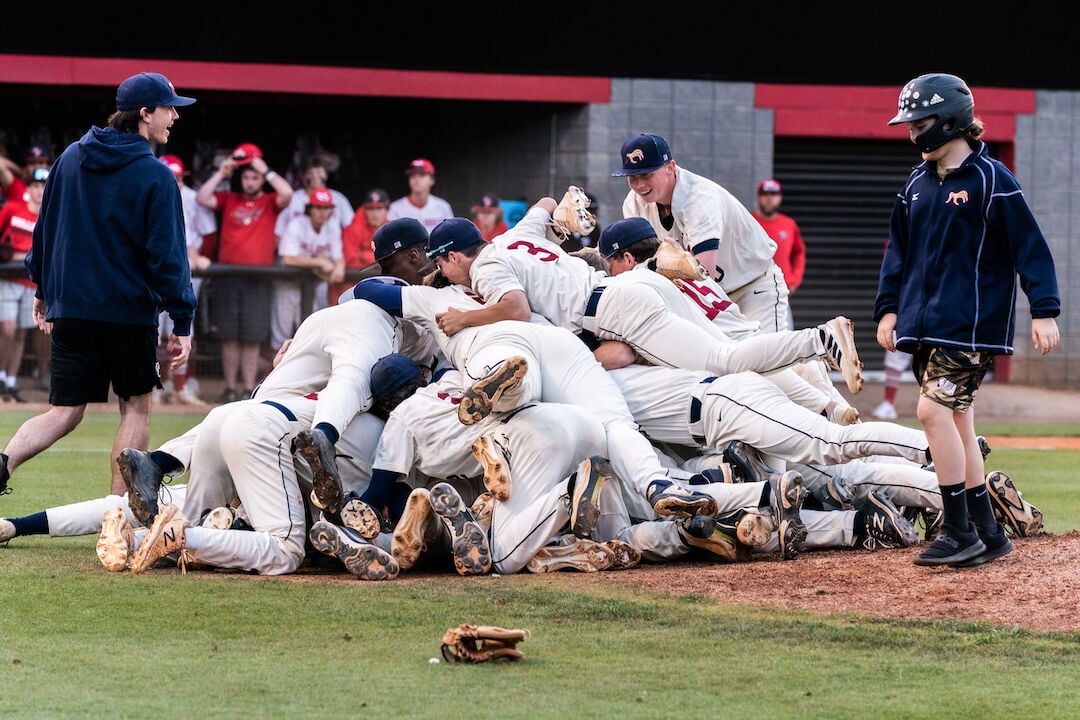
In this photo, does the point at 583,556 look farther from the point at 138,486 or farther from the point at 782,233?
the point at 782,233

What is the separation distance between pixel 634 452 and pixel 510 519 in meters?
0.58

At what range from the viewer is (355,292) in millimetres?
7082

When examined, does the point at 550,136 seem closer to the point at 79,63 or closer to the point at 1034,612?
the point at 79,63

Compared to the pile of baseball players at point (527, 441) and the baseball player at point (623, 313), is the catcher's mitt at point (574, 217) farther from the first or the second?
the baseball player at point (623, 313)

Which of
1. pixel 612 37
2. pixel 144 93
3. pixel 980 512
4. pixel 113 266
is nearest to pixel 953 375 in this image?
pixel 980 512

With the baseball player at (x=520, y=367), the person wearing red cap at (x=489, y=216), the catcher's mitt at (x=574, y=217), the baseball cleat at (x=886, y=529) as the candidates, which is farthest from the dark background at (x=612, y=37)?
the baseball cleat at (x=886, y=529)

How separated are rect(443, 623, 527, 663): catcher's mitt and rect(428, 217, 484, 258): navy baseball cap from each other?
2.81m

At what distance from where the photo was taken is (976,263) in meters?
5.96

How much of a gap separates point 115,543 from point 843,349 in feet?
10.3

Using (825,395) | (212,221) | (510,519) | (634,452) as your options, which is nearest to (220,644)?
(510,519)

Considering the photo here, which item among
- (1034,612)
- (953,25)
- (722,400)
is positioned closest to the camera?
(1034,612)

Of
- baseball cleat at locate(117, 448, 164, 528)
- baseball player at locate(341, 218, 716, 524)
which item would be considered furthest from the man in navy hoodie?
baseball player at locate(341, 218, 716, 524)

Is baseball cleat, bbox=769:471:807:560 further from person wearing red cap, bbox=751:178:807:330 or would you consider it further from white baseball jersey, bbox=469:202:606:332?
person wearing red cap, bbox=751:178:807:330

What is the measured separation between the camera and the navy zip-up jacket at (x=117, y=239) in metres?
6.94
